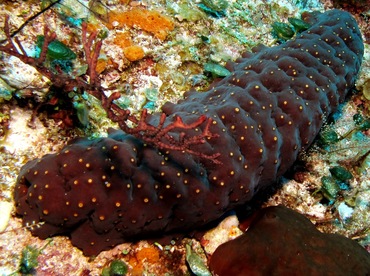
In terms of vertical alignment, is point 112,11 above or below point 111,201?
above

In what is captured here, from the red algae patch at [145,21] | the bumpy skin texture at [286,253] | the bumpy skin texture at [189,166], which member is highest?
the red algae patch at [145,21]

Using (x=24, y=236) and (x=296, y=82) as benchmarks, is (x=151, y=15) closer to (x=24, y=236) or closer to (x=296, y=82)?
(x=296, y=82)

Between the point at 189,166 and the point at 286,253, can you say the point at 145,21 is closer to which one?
the point at 189,166

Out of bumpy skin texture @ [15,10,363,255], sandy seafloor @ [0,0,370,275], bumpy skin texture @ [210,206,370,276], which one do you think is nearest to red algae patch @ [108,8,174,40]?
sandy seafloor @ [0,0,370,275]

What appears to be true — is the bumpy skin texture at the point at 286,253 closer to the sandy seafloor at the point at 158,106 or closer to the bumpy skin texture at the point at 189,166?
the sandy seafloor at the point at 158,106

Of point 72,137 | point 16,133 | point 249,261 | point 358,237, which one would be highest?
point 16,133

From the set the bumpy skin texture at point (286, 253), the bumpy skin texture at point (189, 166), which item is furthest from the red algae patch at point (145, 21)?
the bumpy skin texture at point (286, 253)

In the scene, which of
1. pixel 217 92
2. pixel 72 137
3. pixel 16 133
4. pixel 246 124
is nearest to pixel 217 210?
pixel 246 124
